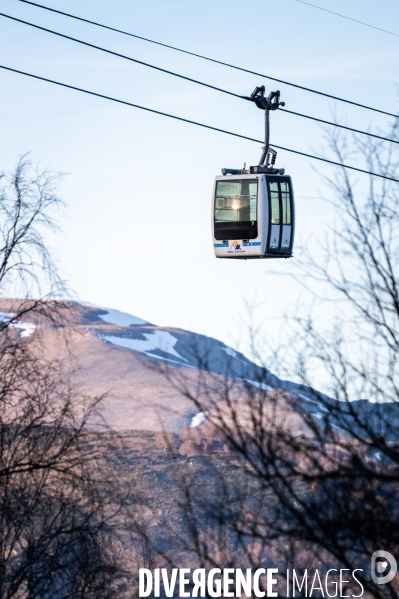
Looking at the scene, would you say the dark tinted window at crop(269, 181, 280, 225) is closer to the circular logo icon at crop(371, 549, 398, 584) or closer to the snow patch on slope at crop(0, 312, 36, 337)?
the snow patch on slope at crop(0, 312, 36, 337)

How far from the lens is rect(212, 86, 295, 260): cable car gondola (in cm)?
1716

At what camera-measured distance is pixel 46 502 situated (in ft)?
49.5

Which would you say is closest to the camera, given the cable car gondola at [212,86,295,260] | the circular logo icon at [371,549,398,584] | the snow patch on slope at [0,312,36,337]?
the circular logo icon at [371,549,398,584]

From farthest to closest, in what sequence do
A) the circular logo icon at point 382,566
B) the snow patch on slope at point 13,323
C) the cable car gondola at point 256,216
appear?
the cable car gondola at point 256,216, the snow patch on slope at point 13,323, the circular logo icon at point 382,566

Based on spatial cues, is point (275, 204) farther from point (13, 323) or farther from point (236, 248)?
point (13, 323)

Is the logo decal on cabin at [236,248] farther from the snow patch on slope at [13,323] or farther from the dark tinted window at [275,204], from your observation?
the snow patch on slope at [13,323]

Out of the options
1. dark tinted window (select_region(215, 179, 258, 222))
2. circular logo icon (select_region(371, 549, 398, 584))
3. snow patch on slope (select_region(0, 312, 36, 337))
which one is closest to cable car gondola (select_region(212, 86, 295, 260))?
dark tinted window (select_region(215, 179, 258, 222))

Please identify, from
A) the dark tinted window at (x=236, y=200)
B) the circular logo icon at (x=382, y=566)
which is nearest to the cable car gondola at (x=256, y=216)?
the dark tinted window at (x=236, y=200)

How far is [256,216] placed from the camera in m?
17.5

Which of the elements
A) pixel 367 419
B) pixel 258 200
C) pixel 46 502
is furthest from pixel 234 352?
pixel 258 200

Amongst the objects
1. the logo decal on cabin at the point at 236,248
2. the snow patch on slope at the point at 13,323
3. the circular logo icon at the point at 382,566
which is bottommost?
the circular logo icon at the point at 382,566

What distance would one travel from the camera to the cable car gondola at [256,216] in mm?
17156

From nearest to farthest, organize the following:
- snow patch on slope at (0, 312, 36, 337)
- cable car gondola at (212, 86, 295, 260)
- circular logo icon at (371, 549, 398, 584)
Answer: circular logo icon at (371, 549, 398, 584), snow patch on slope at (0, 312, 36, 337), cable car gondola at (212, 86, 295, 260)

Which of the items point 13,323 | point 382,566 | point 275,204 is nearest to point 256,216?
point 275,204
